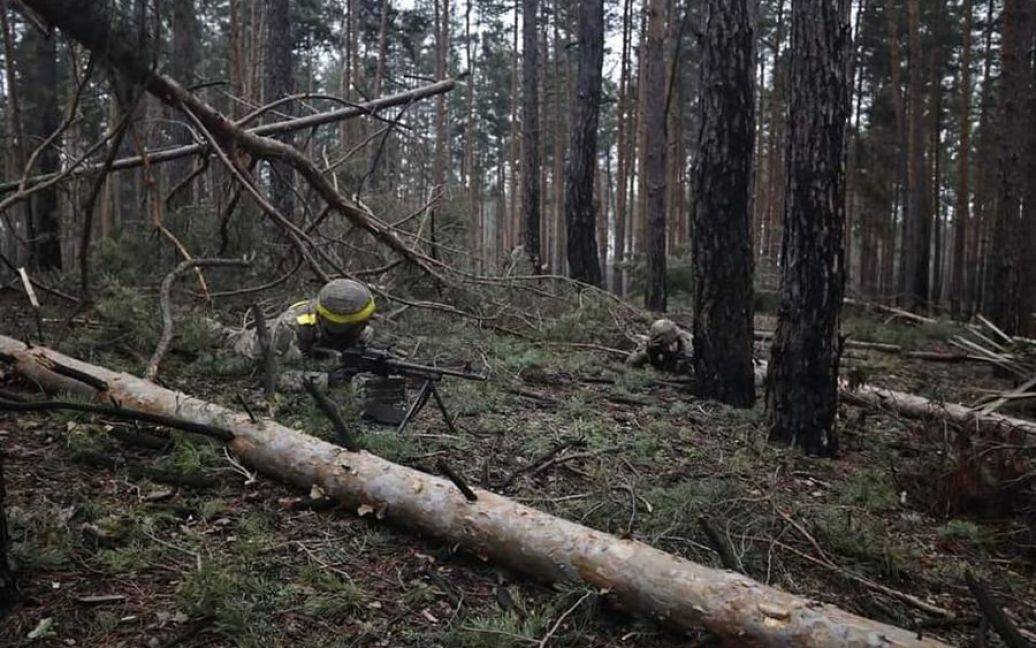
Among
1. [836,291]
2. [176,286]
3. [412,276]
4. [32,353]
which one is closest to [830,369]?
[836,291]

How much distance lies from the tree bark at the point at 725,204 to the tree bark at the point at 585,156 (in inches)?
203

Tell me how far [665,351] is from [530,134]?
7.81m

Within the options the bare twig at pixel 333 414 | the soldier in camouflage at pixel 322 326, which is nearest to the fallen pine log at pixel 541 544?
the bare twig at pixel 333 414

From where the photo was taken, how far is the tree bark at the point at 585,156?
1148cm

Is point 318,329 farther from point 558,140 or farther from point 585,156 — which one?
point 558,140

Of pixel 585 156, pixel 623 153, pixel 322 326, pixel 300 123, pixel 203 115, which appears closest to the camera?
pixel 203 115

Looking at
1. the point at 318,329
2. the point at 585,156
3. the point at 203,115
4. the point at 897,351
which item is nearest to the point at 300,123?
the point at 203,115

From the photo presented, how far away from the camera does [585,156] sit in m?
11.6

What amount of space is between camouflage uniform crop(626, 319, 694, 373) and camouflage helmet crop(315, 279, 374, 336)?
135 inches

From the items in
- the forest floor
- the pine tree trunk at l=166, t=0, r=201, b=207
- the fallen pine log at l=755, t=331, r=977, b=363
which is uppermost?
the pine tree trunk at l=166, t=0, r=201, b=207

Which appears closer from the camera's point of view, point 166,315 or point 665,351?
point 166,315

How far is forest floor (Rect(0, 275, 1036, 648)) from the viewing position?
9.00 feet

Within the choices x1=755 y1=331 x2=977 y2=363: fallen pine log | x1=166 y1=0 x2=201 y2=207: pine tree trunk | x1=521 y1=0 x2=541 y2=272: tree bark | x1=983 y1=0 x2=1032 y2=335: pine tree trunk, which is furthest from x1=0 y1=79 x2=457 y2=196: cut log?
x1=983 y1=0 x2=1032 y2=335: pine tree trunk

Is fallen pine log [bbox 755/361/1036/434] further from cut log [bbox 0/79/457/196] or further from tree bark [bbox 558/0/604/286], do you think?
tree bark [bbox 558/0/604/286]
